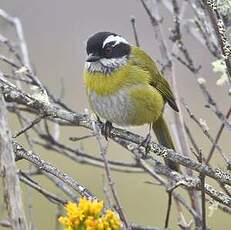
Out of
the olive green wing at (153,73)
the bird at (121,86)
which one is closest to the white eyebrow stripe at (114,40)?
the bird at (121,86)

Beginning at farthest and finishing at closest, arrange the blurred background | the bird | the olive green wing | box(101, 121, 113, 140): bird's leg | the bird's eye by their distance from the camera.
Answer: the blurred background
the olive green wing
the bird's eye
the bird
box(101, 121, 113, 140): bird's leg

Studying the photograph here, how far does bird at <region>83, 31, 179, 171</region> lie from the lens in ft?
12.7

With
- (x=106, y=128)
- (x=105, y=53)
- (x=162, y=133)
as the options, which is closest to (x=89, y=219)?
(x=106, y=128)

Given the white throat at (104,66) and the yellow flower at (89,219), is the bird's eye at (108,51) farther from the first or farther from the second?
the yellow flower at (89,219)

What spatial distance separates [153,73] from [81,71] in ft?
26.7

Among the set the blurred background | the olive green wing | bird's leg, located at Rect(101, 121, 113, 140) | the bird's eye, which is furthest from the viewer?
the blurred background

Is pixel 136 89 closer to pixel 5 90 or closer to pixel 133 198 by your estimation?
pixel 5 90

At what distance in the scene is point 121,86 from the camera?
391 centimetres

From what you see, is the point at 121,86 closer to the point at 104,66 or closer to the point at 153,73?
the point at 104,66

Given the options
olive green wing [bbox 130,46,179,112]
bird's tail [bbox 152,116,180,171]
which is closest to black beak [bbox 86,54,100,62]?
olive green wing [bbox 130,46,179,112]

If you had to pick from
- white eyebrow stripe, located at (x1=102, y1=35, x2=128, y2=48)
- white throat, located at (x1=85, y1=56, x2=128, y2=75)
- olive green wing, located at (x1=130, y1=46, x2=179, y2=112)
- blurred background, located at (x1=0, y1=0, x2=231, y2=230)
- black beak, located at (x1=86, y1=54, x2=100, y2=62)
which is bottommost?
blurred background, located at (x1=0, y1=0, x2=231, y2=230)

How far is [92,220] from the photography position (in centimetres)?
174

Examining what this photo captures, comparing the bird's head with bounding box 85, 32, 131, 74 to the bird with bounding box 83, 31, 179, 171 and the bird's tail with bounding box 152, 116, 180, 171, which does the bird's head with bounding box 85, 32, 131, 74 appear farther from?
the bird's tail with bounding box 152, 116, 180, 171

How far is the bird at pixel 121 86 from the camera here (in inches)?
153
